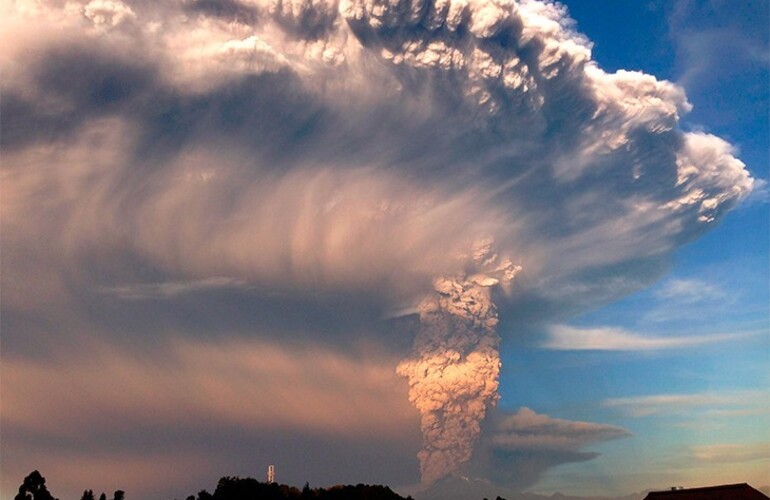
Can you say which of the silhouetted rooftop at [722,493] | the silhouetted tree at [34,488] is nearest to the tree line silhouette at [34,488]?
the silhouetted tree at [34,488]

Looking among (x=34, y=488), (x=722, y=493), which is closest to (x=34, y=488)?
(x=34, y=488)

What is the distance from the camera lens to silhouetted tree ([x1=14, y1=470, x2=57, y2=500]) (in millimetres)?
86125

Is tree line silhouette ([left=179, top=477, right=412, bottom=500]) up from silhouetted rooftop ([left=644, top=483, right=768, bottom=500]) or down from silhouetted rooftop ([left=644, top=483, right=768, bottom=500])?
up

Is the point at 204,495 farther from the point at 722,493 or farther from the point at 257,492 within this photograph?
the point at 722,493

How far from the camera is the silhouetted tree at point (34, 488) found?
8612 centimetres

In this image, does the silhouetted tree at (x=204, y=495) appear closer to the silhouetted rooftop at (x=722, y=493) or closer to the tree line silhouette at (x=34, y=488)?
the tree line silhouette at (x=34, y=488)

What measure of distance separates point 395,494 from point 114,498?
39846 millimetres

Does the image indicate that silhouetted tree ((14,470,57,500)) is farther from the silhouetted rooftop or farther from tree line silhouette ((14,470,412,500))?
the silhouetted rooftop

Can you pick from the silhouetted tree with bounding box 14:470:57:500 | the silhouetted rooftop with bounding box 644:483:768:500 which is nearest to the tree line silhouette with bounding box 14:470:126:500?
the silhouetted tree with bounding box 14:470:57:500

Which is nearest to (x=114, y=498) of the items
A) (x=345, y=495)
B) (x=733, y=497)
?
(x=345, y=495)

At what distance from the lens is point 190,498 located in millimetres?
105375

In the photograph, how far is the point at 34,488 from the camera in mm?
87062

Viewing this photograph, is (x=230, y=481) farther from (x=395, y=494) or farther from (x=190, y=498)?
(x=395, y=494)

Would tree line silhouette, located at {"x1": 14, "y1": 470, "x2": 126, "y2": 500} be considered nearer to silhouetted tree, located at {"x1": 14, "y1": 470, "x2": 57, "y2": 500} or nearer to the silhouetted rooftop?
silhouetted tree, located at {"x1": 14, "y1": 470, "x2": 57, "y2": 500}
